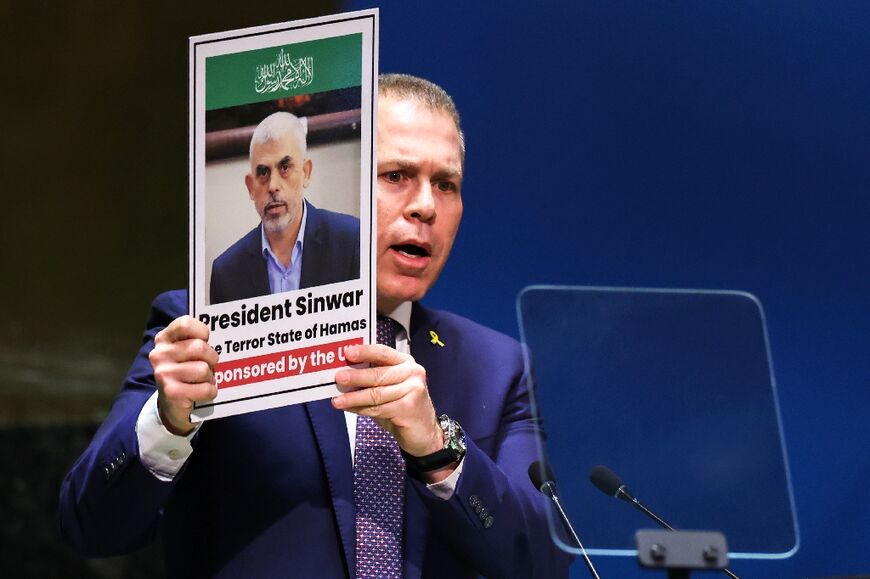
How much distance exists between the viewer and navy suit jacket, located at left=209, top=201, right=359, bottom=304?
6.79 feet

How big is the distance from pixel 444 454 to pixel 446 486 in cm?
6

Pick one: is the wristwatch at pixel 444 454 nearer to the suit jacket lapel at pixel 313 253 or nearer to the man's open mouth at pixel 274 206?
the suit jacket lapel at pixel 313 253

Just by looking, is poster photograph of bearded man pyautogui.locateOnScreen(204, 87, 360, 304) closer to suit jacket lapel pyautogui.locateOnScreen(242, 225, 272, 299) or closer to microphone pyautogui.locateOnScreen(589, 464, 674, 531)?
suit jacket lapel pyautogui.locateOnScreen(242, 225, 272, 299)

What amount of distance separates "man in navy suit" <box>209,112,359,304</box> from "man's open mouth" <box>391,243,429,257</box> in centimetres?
53

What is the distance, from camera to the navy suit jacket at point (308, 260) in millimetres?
2068

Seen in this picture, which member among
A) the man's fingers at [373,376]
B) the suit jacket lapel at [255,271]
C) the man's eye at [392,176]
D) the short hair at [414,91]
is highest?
the short hair at [414,91]

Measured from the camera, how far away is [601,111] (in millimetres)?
3459

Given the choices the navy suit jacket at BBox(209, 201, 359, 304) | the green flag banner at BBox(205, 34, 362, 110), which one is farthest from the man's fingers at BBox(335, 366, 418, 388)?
the green flag banner at BBox(205, 34, 362, 110)

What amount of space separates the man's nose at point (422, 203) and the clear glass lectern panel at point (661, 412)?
31.7 inches

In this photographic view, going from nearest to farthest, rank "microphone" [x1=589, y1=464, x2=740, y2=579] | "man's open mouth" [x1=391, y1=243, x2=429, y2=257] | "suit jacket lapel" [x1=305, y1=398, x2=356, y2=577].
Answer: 1. "microphone" [x1=589, y1=464, x2=740, y2=579]
2. "suit jacket lapel" [x1=305, y1=398, x2=356, y2=577]
3. "man's open mouth" [x1=391, y1=243, x2=429, y2=257]

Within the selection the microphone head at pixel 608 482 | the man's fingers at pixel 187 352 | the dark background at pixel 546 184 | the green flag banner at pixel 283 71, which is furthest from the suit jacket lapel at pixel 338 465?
the dark background at pixel 546 184

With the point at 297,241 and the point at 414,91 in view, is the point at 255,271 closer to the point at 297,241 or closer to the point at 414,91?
the point at 297,241

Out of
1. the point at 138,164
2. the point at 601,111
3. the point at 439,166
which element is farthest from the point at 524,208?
the point at 138,164

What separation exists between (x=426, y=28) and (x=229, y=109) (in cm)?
144
